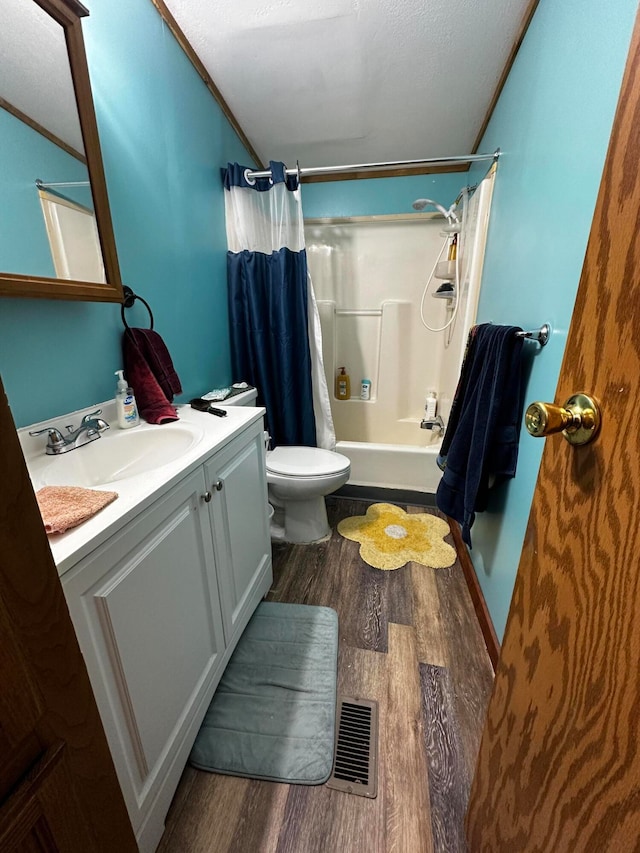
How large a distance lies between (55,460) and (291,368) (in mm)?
1310

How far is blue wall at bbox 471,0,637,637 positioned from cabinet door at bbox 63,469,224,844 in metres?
1.01

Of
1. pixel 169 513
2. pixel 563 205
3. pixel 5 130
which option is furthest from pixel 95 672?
pixel 563 205

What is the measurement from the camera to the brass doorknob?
44 cm

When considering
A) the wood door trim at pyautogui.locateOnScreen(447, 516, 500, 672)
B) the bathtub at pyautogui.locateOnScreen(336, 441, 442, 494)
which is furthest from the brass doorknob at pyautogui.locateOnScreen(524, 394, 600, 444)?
the bathtub at pyautogui.locateOnScreen(336, 441, 442, 494)

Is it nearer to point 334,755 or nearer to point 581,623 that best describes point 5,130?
point 581,623

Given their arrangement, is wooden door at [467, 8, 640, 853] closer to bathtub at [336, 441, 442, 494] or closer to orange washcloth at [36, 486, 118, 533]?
orange washcloth at [36, 486, 118, 533]

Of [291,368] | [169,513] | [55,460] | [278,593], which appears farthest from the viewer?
[291,368]

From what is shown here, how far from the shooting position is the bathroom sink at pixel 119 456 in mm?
918

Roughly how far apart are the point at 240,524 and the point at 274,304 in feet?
4.19

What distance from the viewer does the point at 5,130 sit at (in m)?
0.82

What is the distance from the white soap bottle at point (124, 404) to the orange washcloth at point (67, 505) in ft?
1.50

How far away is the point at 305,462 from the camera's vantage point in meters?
1.87

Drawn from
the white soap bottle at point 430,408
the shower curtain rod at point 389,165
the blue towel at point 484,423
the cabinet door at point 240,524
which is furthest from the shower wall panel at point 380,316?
the cabinet door at point 240,524

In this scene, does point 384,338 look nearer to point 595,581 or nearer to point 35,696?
point 595,581
